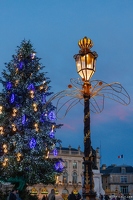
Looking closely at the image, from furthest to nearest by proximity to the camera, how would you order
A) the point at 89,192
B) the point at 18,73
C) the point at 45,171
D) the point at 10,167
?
the point at 18,73, the point at 45,171, the point at 10,167, the point at 89,192

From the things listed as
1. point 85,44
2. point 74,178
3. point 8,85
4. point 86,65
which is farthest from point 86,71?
point 74,178

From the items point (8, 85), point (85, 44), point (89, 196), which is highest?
point (8, 85)

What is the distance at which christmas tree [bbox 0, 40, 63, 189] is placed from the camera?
20328 millimetres

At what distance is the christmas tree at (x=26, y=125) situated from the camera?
66.7 feet

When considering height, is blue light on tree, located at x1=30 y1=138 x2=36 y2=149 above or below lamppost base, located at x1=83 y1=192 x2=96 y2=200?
above

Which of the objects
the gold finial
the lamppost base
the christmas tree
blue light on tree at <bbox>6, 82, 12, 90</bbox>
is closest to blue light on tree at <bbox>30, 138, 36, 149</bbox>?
the christmas tree

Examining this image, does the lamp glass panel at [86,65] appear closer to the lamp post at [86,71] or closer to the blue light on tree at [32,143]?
the lamp post at [86,71]

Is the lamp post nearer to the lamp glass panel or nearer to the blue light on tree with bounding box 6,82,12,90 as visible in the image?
the lamp glass panel

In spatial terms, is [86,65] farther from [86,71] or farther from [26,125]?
[26,125]

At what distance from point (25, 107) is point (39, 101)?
1222 mm

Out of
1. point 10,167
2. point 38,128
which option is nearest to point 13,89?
point 38,128

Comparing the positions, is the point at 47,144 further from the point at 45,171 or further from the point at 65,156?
the point at 65,156

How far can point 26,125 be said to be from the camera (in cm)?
2178

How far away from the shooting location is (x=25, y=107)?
2200 centimetres
